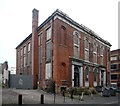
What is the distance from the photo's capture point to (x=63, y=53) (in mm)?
22016

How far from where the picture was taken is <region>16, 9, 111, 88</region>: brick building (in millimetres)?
21609

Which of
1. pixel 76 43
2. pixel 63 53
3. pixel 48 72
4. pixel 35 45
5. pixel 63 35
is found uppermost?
pixel 63 35

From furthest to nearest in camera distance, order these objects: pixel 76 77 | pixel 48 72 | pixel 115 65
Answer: pixel 115 65
pixel 76 77
pixel 48 72

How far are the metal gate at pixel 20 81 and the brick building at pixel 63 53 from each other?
3.38 ft

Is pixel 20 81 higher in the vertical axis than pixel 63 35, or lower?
lower

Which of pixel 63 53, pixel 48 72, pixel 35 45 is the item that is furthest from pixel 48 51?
pixel 35 45

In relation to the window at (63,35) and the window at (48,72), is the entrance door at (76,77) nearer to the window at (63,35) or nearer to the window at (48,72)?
the window at (48,72)

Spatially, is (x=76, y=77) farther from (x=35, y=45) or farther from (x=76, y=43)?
(x=35, y=45)

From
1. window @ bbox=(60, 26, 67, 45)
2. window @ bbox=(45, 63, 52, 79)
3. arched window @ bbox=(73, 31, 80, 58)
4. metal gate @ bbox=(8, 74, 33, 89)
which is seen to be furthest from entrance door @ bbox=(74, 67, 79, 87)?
metal gate @ bbox=(8, 74, 33, 89)

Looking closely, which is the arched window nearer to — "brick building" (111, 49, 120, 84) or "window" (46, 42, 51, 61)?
"window" (46, 42, 51, 61)

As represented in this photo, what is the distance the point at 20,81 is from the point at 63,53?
10.8 meters

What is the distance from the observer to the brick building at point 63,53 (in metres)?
21.6

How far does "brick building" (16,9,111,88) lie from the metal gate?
40.5 inches

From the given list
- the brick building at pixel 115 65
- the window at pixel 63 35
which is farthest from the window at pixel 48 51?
the brick building at pixel 115 65
